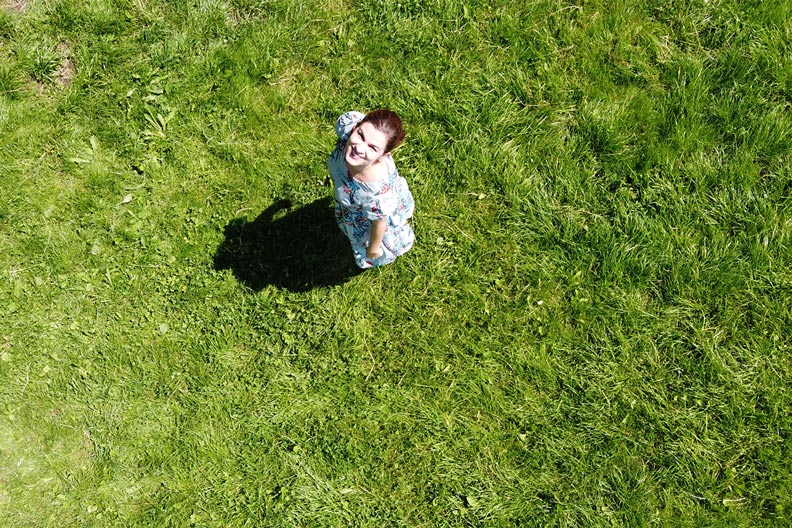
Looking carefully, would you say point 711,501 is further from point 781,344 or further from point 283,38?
point 283,38

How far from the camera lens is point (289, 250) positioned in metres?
4.86

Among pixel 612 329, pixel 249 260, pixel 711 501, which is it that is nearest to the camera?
pixel 711 501

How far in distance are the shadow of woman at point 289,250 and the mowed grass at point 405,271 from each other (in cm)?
2

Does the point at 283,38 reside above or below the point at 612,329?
above

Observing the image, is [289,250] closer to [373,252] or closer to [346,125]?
[373,252]

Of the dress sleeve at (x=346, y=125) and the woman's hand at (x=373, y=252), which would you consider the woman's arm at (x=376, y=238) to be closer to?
the woman's hand at (x=373, y=252)

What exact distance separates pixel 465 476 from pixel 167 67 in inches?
150

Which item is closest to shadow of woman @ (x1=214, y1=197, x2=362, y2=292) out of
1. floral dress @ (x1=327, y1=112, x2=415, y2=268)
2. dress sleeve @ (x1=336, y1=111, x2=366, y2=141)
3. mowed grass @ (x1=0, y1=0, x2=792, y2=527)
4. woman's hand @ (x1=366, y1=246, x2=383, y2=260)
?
mowed grass @ (x1=0, y1=0, x2=792, y2=527)

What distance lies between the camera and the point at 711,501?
423cm

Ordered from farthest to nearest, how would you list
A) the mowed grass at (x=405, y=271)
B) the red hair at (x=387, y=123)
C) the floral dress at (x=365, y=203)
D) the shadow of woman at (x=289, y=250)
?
the shadow of woman at (x=289, y=250) < the mowed grass at (x=405, y=271) < the floral dress at (x=365, y=203) < the red hair at (x=387, y=123)

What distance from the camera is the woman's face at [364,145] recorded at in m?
3.29

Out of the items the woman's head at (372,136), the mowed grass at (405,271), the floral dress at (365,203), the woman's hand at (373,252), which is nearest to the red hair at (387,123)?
the woman's head at (372,136)

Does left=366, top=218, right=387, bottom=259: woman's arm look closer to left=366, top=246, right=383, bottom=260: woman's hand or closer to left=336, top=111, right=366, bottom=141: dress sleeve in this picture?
left=366, top=246, right=383, bottom=260: woman's hand

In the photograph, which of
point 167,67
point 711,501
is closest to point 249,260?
point 167,67
